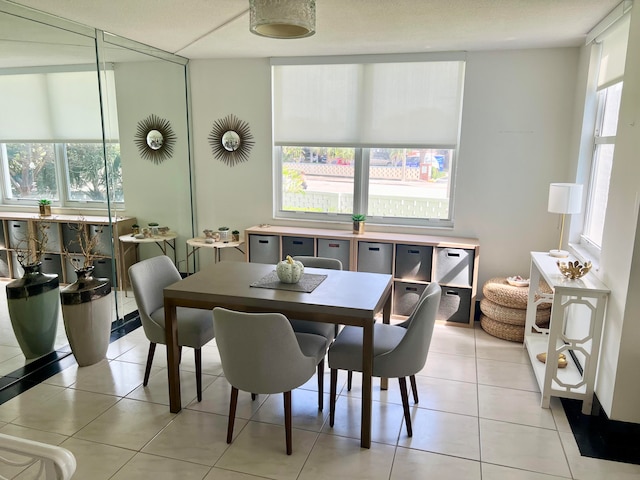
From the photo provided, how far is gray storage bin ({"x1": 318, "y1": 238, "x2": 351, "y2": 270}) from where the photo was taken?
4.44 m

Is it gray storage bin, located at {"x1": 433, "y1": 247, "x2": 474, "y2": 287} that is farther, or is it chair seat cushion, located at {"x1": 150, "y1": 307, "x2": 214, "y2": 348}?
gray storage bin, located at {"x1": 433, "y1": 247, "x2": 474, "y2": 287}

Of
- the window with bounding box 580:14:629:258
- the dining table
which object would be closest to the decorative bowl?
the window with bounding box 580:14:629:258

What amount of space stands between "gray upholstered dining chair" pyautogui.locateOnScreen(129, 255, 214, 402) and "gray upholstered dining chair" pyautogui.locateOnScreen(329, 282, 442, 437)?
2.75 feet

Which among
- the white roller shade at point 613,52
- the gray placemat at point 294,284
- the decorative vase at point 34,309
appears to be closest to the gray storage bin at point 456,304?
the gray placemat at point 294,284

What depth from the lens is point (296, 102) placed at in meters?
4.68

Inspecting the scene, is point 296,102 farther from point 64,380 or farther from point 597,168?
point 64,380

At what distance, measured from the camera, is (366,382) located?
2465 millimetres

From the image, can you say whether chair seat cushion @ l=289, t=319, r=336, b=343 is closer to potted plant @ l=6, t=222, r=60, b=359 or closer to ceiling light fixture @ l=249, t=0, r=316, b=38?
ceiling light fixture @ l=249, t=0, r=316, b=38

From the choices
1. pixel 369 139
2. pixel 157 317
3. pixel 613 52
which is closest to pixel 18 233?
pixel 157 317

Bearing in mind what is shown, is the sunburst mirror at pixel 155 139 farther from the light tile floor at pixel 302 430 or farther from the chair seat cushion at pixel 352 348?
the chair seat cushion at pixel 352 348

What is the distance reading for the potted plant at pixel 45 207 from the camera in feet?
11.1

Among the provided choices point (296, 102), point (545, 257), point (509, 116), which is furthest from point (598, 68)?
point (296, 102)

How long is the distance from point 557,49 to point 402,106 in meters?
1.36

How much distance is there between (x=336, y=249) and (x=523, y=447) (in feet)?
7.81
